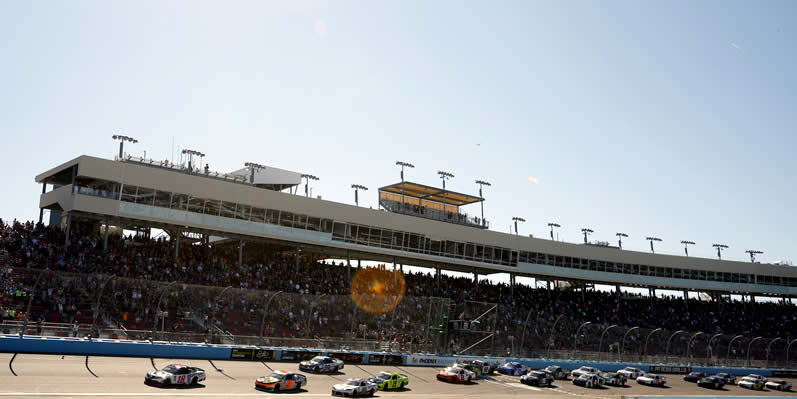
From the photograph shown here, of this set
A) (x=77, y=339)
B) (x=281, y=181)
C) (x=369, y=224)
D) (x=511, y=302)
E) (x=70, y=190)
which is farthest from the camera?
(x=511, y=302)

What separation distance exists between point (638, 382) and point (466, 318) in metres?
13.7

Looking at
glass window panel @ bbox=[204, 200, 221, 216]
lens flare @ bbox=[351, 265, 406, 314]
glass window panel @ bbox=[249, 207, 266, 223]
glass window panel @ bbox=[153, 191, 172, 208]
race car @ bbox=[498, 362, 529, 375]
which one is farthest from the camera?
lens flare @ bbox=[351, 265, 406, 314]

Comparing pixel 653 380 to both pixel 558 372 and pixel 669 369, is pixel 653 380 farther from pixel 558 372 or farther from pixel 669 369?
pixel 669 369

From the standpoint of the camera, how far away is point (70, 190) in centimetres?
4612

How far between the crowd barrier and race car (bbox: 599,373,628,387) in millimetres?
5910

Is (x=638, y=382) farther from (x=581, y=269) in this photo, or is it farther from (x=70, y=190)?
(x=70, y=190)

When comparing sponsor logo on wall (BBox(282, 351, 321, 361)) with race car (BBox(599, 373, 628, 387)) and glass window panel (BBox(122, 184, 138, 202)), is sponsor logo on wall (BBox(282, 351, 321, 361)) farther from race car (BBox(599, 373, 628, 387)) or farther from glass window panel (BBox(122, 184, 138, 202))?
race car (BBox(599, 373, 628, 387))

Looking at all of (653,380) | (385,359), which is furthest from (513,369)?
(653,380)

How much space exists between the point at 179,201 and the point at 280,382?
78.0 feet

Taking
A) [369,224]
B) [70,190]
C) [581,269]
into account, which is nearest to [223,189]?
[70,190]

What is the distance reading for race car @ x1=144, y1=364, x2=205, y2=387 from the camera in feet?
90.9

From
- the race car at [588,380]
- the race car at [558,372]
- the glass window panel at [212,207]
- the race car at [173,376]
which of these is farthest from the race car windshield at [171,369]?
the race car at [588,380]

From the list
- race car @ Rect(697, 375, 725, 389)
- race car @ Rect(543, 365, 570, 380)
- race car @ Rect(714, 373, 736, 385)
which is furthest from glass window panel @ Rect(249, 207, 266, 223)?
race car @ Rect(714, 373, 736, 385)

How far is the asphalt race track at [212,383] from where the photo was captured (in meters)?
24.8
